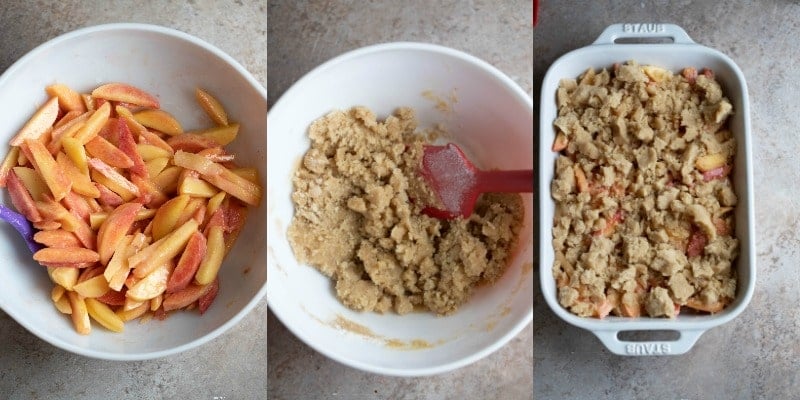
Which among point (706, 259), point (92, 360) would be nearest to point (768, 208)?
point (706, 259)

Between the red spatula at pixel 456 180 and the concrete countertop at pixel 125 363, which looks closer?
the red spatula at pixel 456 180

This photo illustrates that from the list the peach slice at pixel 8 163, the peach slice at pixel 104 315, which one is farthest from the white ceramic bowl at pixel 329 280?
the peach slice at pixel 8 163

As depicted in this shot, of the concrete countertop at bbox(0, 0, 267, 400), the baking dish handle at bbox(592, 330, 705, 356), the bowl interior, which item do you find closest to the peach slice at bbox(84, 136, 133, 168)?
the concrete countertop at bbox(0, 0, 267, 400)

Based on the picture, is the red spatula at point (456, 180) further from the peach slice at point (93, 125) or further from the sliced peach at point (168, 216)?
the peach slice at point (93, 125)

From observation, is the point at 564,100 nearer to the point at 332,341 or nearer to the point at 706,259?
the point at 706,259

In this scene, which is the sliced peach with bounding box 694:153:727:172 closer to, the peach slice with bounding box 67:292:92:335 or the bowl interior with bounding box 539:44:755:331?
the bowl interior with bounding box 539:44:755:331

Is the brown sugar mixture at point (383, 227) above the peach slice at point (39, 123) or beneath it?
beneath

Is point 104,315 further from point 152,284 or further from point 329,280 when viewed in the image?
point 329,280
